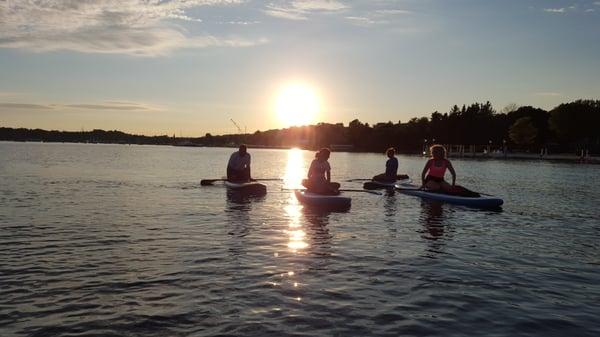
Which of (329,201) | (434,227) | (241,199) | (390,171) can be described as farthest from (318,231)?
(390,171)

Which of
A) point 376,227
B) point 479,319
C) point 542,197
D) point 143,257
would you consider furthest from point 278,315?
point 542,197

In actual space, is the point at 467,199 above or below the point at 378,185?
above

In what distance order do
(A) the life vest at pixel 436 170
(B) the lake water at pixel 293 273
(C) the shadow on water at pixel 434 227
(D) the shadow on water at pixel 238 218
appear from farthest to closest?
(A) the life vest at pixel 436 170, (C) the shadow on water at pixel 434 227, (D) the shadow on water at pixel 238 218, (B) the lake water at pixel 293 273

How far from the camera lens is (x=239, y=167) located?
103ft

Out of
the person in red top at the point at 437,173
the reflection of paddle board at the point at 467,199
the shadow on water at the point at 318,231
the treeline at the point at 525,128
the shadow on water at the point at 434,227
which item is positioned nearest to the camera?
the shadow on water at the point at 318,231

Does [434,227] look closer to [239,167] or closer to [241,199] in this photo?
[241,199]

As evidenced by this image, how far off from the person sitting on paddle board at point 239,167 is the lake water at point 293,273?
28.1 ft

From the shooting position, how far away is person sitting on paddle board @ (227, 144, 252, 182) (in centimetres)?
3120

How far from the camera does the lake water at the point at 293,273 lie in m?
8.67

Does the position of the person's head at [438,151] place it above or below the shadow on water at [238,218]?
above

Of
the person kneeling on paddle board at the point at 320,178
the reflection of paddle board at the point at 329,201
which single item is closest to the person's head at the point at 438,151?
the reflection of paddle board at the point at 329,201

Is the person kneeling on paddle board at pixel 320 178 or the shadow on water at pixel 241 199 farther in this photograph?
the shadow on water at pixel 241 199

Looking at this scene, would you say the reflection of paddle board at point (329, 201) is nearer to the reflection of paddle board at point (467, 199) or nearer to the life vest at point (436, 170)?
the reflection of paddle board at point (467, 199)

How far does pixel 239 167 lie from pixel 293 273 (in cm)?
2011
